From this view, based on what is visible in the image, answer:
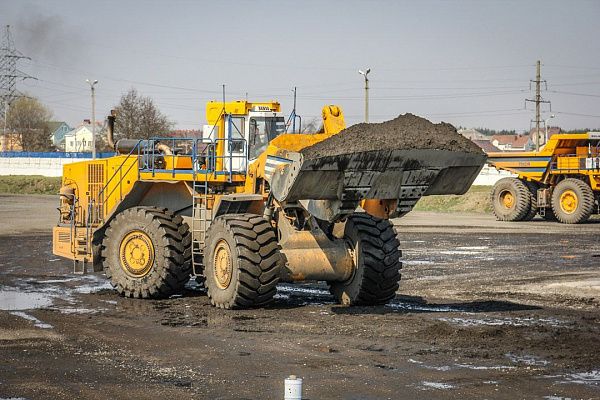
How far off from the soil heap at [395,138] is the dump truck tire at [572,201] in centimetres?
2455

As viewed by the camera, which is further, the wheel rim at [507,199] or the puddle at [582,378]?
the wheel rim at [507,199]

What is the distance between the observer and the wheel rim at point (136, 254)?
17250mm

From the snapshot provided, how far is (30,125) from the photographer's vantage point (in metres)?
135

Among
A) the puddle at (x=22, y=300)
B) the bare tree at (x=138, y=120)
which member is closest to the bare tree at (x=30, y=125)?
the bare tree at (x=138, y=120)

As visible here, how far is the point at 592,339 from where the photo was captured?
42.1ft

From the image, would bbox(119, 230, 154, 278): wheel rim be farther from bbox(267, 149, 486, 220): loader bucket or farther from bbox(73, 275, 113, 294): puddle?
bbox(267, 149, 486, 220): loader bucket

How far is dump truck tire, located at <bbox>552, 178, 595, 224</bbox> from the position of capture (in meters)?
37.6

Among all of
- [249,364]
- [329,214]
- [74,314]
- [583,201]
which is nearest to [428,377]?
[249,364]

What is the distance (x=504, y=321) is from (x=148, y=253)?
6001mm

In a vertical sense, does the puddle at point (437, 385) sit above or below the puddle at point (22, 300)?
above

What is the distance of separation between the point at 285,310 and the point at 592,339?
4710 mm

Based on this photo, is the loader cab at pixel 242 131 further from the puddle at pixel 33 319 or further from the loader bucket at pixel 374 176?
the puddle at pixel 33 319

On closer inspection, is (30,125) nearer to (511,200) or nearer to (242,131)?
(511,200)

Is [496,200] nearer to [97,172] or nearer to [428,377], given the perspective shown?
[97,172]
